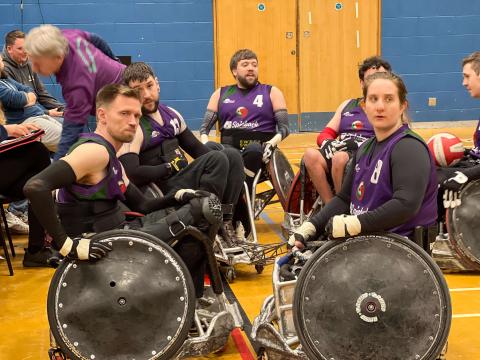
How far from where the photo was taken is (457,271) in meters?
4.93

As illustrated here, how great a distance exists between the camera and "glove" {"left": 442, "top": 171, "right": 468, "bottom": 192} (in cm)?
461

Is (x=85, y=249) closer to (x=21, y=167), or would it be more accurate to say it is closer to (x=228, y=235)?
(x=228, y=235)

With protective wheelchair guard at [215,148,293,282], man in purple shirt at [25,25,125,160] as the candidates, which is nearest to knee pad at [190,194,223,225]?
protective wheelchair guard at [215,148,293,282]

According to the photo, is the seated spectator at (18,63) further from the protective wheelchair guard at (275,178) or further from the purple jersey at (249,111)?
the protective wheelchair guard at (275,178)

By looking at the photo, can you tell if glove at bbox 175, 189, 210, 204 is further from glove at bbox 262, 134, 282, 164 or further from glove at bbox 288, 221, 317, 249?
glove at bbox 262, 134, 282, 164

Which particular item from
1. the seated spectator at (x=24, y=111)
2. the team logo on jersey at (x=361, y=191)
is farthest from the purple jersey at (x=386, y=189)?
the seated spectator at (x=24, y=111)

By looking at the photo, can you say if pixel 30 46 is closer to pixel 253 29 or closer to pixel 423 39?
pixel 253 29

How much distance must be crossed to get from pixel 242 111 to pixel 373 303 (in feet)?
11.5

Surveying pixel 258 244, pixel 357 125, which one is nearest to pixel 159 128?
pixel 258 244

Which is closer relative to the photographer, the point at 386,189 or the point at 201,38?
the point at 386,189

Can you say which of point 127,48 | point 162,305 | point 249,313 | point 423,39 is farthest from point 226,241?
point 423,39

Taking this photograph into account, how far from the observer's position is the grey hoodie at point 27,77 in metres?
7.48

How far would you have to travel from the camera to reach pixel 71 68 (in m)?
4.88

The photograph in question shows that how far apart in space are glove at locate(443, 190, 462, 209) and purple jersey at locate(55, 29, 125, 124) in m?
2.15
